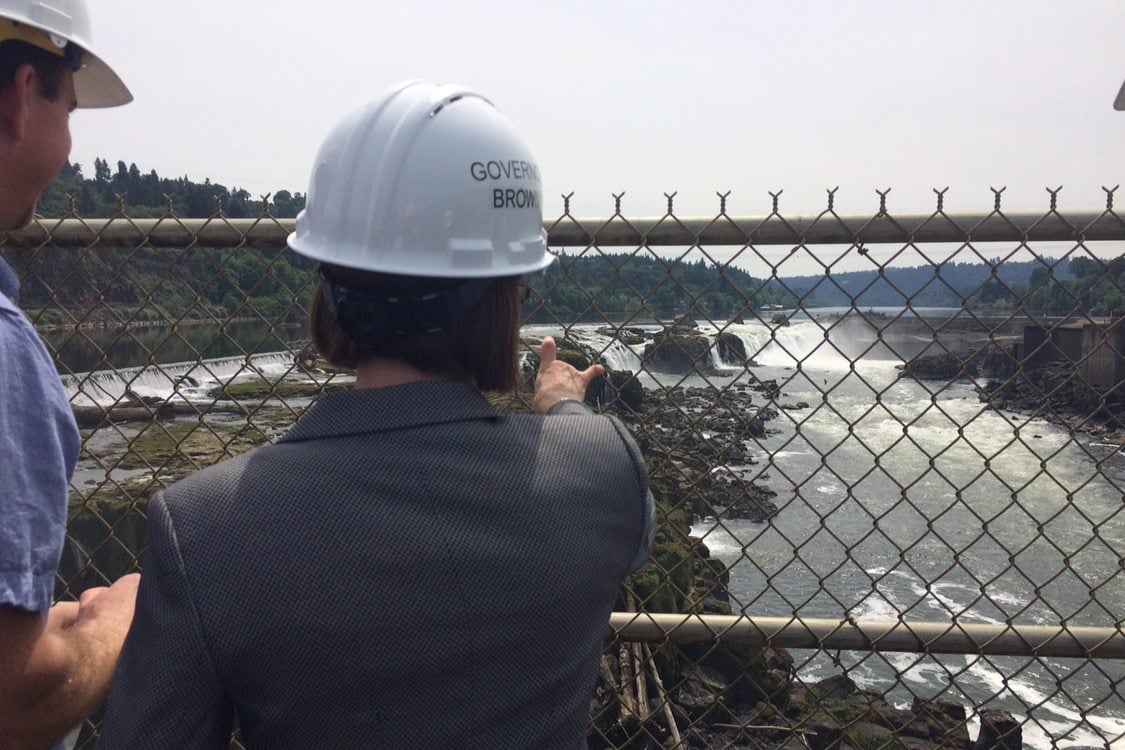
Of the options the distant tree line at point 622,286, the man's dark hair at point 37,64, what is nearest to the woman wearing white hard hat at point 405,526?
the man's dark hair at point 37,64

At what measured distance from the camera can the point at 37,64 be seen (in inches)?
55.0

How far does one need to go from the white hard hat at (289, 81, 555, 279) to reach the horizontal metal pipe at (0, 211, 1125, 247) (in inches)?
43.5

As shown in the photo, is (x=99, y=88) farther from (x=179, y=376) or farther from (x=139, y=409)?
(x=139, y=409)

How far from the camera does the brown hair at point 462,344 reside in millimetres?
1427

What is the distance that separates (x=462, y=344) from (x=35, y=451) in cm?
66

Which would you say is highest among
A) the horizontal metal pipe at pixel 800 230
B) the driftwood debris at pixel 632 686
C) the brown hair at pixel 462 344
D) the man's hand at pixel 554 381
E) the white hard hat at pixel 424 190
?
the white hard hat at pixel 424 190

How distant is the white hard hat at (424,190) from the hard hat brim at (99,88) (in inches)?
25.1

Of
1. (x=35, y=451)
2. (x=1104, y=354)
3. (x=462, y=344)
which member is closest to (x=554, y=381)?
(x=462, y=344)

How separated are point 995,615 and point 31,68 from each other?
17016mm

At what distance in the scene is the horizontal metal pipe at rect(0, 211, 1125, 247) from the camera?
105 inches

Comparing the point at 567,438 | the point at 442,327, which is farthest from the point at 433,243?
the point at 567,438

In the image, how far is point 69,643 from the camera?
1.44m

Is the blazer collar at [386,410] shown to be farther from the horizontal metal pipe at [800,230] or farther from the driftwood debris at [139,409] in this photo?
the horizontal metal pipe at [800,230]

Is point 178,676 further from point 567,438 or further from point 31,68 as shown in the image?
point 31,68
